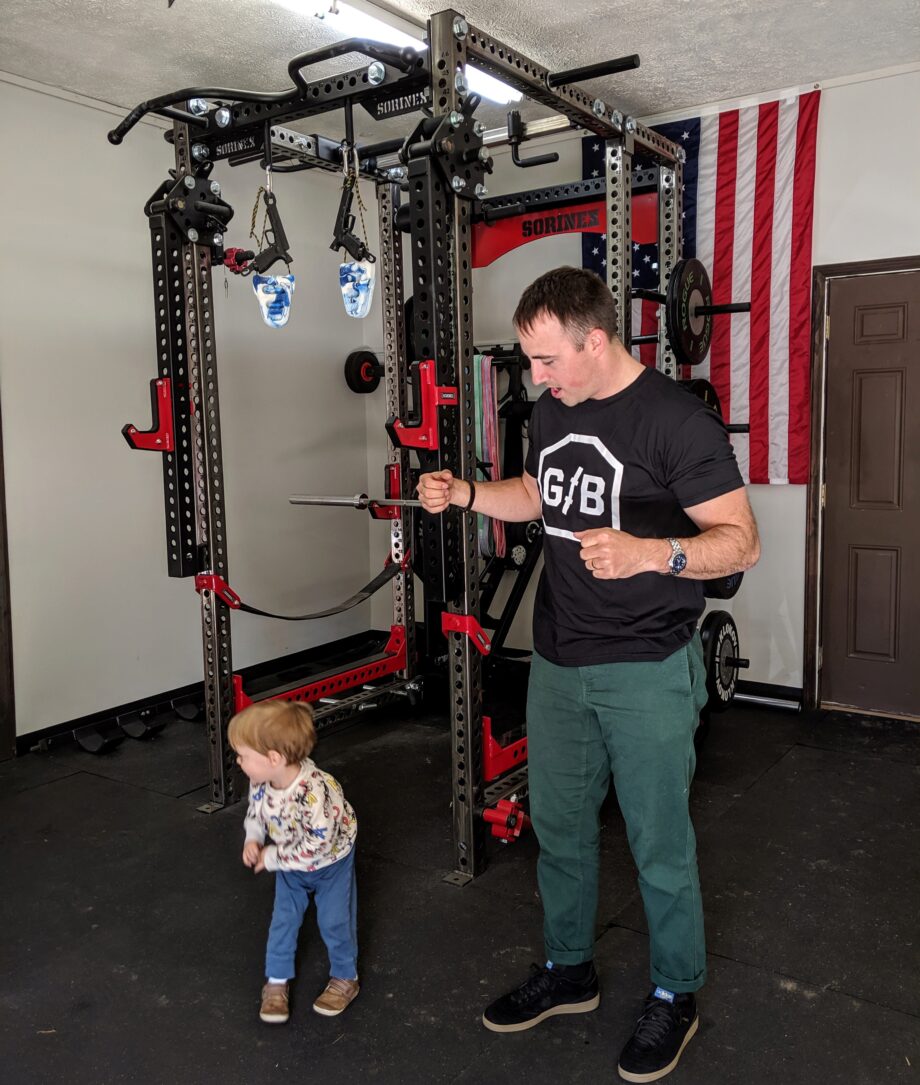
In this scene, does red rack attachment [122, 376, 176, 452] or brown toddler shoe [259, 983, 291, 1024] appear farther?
red rack attachment [122, 376, 176, 452]

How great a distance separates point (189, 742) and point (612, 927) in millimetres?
2443

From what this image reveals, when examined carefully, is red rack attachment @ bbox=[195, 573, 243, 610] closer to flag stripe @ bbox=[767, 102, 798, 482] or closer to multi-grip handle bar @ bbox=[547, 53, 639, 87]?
multi-grip handle bar @ bbox=[547, 53, 639, 87]

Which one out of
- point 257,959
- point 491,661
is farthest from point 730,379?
point 257,959

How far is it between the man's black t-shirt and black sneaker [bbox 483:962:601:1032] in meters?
0.82

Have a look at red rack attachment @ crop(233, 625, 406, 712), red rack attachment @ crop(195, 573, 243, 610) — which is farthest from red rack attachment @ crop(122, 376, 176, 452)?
red rack attachment @ crop(233, 625, 406, 712)

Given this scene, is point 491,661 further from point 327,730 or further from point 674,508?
point 674,508

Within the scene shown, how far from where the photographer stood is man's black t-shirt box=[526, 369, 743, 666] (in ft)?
6.29

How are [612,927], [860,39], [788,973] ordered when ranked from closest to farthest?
[788,973], [612,927], [860,39]

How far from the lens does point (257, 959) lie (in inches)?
103

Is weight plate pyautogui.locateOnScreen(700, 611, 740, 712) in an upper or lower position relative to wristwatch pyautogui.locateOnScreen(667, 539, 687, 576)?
lower

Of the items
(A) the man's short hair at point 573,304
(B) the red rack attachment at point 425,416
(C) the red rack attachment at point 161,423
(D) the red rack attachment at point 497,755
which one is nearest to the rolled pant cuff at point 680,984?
(D) the red rack attachment at point 497,755

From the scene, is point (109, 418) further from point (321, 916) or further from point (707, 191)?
point (707, 191)

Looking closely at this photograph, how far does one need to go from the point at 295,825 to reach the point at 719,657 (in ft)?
8.64

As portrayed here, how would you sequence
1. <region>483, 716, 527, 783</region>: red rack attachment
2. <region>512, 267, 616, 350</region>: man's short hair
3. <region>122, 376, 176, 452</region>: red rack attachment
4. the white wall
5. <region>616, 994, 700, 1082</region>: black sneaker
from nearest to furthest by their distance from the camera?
<region>512, 267, 616, 350</region>: man's short hair
<region>616, 994, 700, 1082</region>: black sneaker
<region>483, 716, 527, 783</region>: red rack attachment
<region>122, 376, 176, 452</region>: red rack attachment
the white wall
